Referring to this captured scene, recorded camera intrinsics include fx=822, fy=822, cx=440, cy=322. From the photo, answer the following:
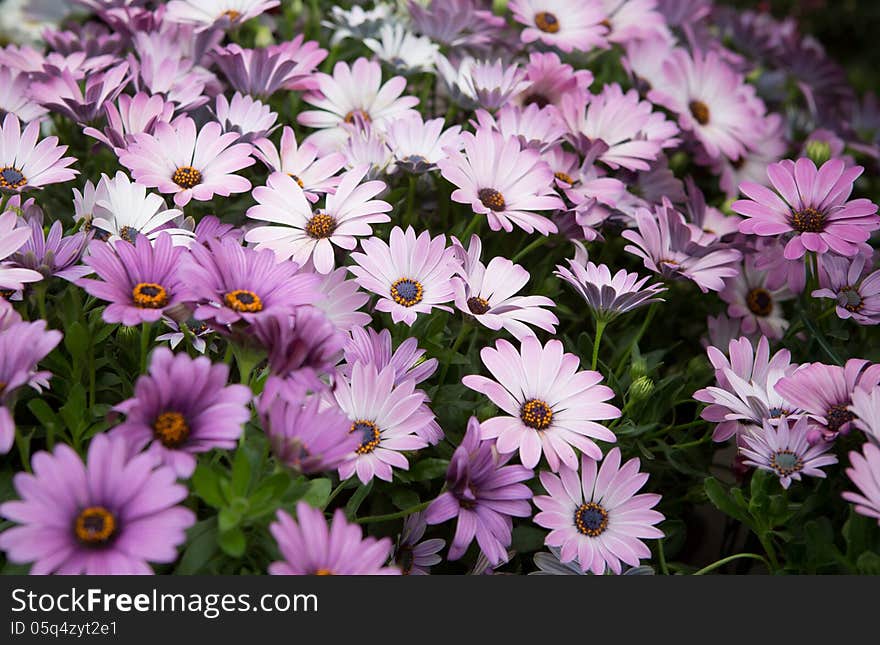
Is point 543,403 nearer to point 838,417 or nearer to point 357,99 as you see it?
point 838,417

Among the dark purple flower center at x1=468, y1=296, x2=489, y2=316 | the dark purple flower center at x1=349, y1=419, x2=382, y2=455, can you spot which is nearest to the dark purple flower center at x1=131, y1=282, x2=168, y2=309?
the dark purple flower center at x1=349, y1=419, x2=382, y2=455

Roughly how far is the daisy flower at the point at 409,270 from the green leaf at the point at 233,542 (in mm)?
276

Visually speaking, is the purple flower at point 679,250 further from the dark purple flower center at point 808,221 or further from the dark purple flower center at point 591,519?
the dark purple flower center at point 591,519

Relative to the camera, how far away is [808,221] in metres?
0.98

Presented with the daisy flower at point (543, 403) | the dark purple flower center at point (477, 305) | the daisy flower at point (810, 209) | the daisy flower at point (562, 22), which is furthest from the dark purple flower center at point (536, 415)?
the daisy flower at point (562, 22)

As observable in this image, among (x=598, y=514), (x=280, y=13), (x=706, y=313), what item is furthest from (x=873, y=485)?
(x=280, y=13)

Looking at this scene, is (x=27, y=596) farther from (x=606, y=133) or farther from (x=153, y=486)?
(x=606, y=133)

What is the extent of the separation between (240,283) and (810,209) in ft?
2.24

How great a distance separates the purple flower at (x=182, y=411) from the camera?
25.5 inches

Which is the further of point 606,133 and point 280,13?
point 280,13

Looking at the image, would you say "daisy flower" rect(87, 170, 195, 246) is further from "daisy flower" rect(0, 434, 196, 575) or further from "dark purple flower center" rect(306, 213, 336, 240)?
"daisy flower" rect(0, 434, 196, 575)

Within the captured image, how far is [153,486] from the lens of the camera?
2.04 feet

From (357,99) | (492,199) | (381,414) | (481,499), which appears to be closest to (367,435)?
(381,414)

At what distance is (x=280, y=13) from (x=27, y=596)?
1.29 metres
